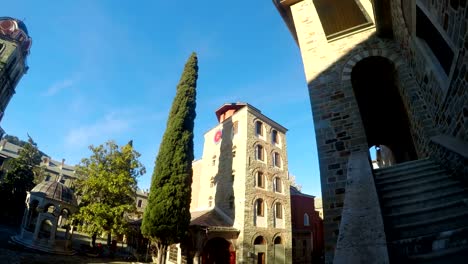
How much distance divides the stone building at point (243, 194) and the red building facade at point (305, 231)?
3.27m

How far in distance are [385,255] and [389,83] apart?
24.8 feet

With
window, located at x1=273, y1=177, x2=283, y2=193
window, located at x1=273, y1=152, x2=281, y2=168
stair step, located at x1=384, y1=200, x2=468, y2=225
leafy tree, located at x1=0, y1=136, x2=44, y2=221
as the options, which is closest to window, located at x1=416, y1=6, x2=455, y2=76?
stair step, located at x1=384, y1=200, x2=468, y2=225

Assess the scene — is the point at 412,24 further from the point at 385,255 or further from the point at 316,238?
the point at 316,238

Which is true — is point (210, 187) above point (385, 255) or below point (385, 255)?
above

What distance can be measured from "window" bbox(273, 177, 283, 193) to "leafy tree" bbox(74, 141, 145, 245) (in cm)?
1174

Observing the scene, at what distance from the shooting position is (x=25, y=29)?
139 ft

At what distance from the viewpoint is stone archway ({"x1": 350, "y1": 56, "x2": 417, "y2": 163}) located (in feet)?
24.1

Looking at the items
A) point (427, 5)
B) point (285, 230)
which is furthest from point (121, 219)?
point (427, 5)

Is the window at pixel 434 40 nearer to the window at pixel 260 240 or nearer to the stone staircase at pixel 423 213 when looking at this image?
the stone staircase at pixel 423 213

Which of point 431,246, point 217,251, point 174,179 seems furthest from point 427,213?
point 217,251

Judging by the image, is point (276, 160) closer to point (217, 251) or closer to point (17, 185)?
point (217, 251)

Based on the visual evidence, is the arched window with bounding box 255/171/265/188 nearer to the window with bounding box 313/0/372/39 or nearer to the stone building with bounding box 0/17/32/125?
the window with bounding box 313/0/372/39

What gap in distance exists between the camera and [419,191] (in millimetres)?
3865

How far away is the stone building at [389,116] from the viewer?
8.65 ft
